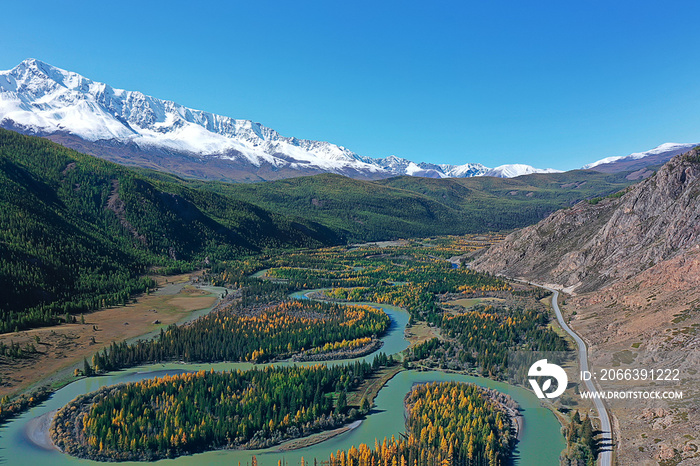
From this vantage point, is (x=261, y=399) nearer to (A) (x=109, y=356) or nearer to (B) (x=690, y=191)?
(A) (x=109, y=356)

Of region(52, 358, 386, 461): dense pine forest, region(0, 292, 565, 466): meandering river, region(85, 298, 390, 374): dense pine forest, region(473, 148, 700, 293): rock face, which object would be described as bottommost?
region(0, 292, 565, 466): meandering river

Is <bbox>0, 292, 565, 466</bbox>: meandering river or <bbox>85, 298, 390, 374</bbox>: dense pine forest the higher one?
<bbox>85, 298, 390, 374</bbox>: dense pine forest

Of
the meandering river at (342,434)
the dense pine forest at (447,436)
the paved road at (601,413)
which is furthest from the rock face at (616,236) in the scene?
the dense pine forest at (447,436)

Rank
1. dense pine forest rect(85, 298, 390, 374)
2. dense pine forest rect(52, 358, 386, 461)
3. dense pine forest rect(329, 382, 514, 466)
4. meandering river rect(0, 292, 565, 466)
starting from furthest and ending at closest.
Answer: dense pine forest rect(85, 298, 390, 374), dense pine forest rect(52, 358, 386, 461), meandering river rect(0, 292, 565, 466), dense pine forest rect(329, 382, 514, 466)

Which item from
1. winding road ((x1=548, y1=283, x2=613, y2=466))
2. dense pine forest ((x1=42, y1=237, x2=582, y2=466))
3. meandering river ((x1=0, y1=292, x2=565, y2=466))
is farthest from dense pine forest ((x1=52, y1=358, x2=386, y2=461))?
winding road ((x1=548, y1=283, x2=613, y2=466))

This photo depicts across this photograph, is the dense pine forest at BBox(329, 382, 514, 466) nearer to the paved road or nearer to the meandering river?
the meandering river

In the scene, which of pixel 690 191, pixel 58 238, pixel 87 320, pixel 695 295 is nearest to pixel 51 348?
pixel 87 320

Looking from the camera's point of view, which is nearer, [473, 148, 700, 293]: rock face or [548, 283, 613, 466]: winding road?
[548, 283, 613, 466]: winding road
